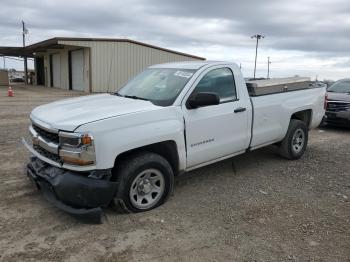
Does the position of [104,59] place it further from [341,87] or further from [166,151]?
[166,151]

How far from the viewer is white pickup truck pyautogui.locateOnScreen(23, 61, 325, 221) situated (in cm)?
393

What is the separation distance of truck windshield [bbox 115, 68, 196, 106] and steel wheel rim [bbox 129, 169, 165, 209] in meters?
0.90

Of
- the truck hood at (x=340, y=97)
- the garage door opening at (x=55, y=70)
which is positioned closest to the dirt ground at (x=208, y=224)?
the truck hood at (x=340, y=97)

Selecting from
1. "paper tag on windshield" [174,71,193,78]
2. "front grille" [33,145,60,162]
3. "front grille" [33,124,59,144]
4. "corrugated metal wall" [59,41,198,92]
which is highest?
"corrugated metal wall" [59,41,198,92]

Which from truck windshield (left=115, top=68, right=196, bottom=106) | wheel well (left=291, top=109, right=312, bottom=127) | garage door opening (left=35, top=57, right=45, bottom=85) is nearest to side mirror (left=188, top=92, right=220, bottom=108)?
truck windshield (left=115, top=68, right=196, bottom=106)

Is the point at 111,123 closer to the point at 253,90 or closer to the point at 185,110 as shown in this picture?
the point at 185,110

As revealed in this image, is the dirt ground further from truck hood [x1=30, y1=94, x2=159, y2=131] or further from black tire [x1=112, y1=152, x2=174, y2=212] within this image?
truck hood [x1=30, y1=94, x2=159, y2=131]

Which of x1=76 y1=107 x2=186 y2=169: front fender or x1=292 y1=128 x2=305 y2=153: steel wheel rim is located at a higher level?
x1=76 y1=107 x2=186 y2=169: front fender

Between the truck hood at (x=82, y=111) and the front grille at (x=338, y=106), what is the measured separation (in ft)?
24.3

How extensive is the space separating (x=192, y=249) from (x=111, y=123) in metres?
1.57

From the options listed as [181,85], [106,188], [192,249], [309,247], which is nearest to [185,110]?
[181,85]

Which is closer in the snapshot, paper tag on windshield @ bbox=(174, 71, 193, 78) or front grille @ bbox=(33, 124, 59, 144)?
front grille @ bbox=(33, 124, 59, 144)

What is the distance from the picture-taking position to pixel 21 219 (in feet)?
13.9

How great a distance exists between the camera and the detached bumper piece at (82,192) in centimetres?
390
